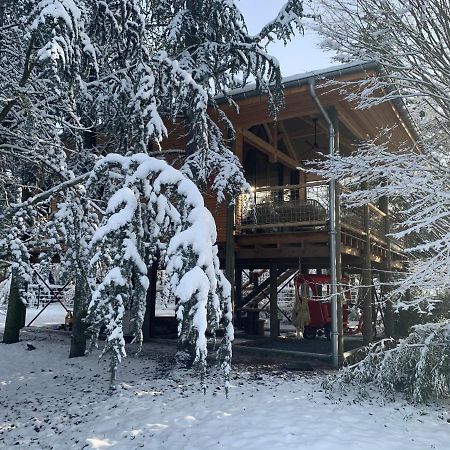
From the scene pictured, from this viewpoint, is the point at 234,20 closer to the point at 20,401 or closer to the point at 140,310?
the point at 140,310

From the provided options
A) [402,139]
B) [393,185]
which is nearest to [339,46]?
[393,185]

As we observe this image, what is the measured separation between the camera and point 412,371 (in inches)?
284

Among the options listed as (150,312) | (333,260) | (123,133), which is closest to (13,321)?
(150,312)

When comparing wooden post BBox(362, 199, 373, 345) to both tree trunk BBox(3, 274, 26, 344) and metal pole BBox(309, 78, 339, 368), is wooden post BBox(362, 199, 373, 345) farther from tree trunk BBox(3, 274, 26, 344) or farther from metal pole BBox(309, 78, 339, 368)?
tree trunk BBox(3, 274, 26, 344)

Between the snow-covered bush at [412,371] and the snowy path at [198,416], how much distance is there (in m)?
0.37

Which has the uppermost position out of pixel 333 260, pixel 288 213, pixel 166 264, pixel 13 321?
pixel 288 213

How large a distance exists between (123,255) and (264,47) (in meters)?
8.23

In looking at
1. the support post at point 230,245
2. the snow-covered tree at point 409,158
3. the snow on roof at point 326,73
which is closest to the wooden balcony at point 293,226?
the support post at point 230,245

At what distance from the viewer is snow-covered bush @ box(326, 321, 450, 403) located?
686cm

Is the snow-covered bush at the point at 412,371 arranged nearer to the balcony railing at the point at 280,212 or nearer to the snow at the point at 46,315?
the balcony railing at the point at 280,212

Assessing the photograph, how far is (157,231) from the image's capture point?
3549 mm

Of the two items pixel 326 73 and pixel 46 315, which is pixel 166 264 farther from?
pixel 46 315

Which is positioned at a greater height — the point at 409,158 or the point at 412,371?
the point at 409,158

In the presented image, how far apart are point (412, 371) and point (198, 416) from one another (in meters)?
3.67
